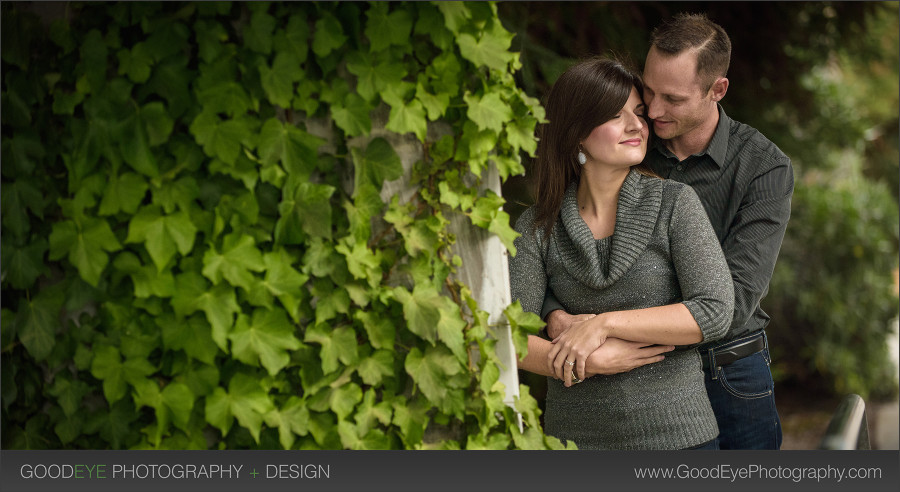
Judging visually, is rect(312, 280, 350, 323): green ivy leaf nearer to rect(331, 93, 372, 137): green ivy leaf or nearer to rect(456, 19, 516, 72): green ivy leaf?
rect(331, 93, 372, 137): green ivy leaf

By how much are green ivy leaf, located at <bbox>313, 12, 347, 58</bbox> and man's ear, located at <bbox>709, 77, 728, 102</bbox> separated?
3.14ft

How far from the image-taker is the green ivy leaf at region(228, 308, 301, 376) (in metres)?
1.53

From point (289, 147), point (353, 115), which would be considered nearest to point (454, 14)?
point (353, 115)

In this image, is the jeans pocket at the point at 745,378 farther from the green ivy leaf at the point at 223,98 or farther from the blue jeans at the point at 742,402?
the green ivy leaf at the point at 223,98

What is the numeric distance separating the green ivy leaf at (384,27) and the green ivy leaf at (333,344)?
0.57 m

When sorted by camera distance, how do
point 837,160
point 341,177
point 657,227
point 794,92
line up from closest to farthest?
point 341,177 < point 657,227 < point 794,92 < point 837,160

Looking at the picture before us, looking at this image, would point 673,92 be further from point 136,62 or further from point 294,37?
point 136,62

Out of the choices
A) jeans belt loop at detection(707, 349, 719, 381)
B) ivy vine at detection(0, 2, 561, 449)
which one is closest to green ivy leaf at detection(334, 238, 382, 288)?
ivy vine at detection(0, 2, 561, 449)

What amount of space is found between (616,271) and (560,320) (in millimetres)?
180

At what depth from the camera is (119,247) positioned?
1.51 m

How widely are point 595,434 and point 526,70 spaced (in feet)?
3.83

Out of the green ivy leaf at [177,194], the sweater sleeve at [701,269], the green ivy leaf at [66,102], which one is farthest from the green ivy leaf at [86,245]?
the sweater sleeve at [701,269]

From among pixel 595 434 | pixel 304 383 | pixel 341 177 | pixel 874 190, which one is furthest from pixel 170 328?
pixel 874 190

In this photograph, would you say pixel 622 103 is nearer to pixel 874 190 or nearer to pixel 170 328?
pixel 170 328
